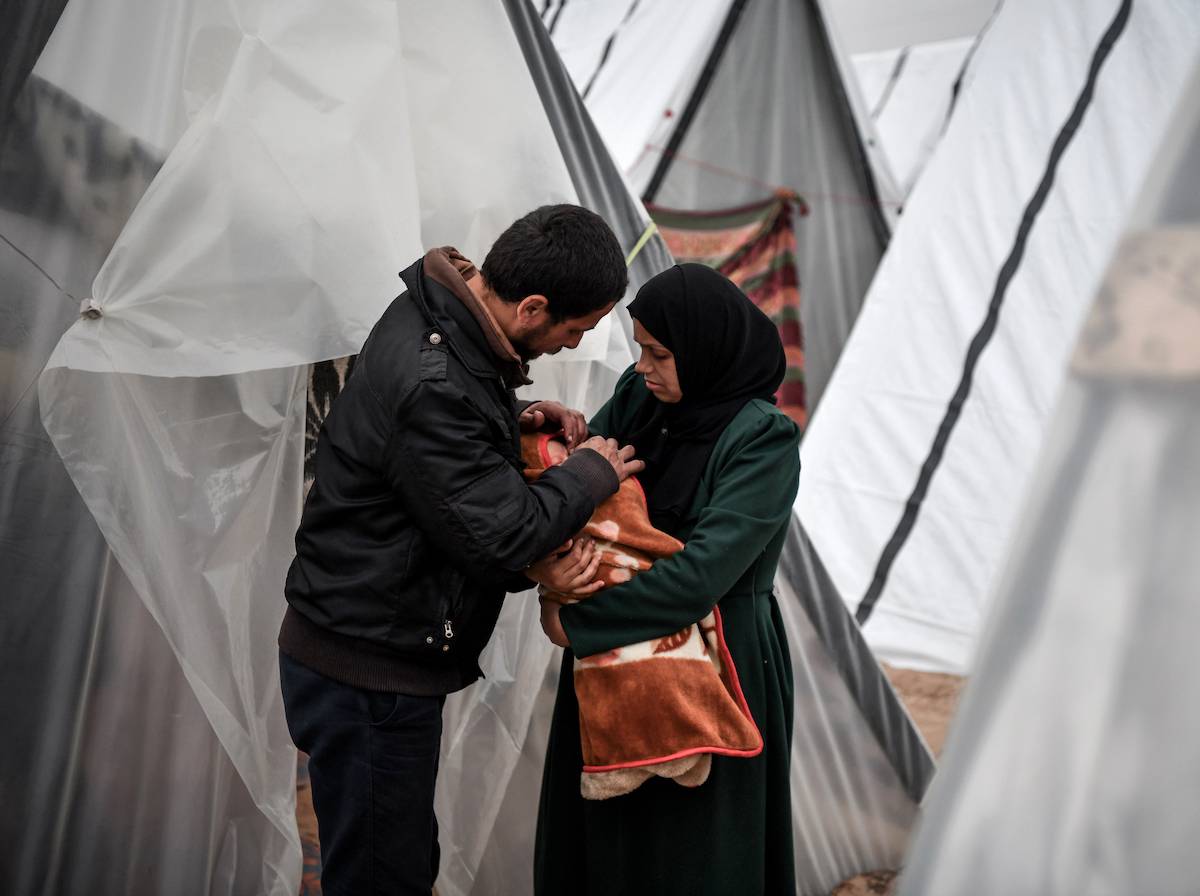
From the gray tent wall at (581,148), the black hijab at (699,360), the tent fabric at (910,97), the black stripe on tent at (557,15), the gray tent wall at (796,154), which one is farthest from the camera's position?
the tent fabric at (910,97)

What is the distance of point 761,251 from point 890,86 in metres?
2.19

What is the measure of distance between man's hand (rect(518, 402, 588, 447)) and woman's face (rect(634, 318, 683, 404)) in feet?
0.40

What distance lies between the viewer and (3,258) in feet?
3.87

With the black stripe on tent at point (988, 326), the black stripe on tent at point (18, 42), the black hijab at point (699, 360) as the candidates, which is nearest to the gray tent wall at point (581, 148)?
the black hijab at point (699, 360)

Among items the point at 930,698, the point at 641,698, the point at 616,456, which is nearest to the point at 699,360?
the point at 616,456

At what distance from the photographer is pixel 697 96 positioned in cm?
381

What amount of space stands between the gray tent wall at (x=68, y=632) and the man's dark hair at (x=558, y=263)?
21.1 inches

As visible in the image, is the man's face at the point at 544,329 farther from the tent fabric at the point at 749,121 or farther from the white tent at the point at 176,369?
the tent fabric at the point at 749,121

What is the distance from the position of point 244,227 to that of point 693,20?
3038 millimetres

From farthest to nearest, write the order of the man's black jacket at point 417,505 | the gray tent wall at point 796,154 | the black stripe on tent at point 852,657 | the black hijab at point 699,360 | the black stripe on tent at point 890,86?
the black stripe on tent at point 890,86, the gray tent wall at point 796,154, the black stripe on tent at point 852,657, the black hijab at point 699,360, the man's black jacket at point 417,505

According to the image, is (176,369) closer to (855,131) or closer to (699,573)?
(699,573)

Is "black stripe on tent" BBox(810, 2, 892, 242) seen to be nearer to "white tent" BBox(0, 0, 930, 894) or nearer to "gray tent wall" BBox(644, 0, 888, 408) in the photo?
"gray tent wall" BBox(644, 0, 888, 408)

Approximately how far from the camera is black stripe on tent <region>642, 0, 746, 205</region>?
379 cm

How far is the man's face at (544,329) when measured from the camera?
3.52 feet
